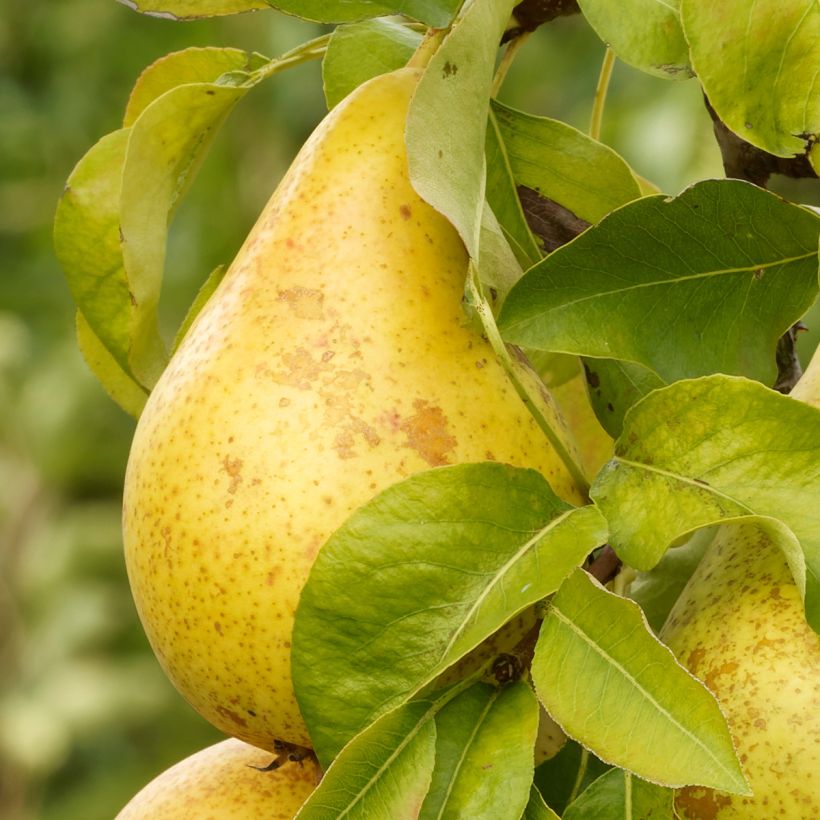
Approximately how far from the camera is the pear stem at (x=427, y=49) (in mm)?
774

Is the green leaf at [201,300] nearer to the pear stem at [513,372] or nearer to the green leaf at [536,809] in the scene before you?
the pear stem at [513,372]

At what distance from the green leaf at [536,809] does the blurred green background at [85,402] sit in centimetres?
362

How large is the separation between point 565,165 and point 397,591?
0.27 meters

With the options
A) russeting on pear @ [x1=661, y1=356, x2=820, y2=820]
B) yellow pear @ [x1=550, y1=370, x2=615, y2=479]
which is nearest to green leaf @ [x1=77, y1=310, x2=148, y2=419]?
yellow pear @ [x1=550, y1=370, x2=615, y2=479]

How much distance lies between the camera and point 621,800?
0.64 m

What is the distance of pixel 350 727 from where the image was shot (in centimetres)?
61

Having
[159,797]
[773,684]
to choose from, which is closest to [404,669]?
[773,684]

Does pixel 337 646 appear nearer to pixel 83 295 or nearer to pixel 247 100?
pixel 83 295

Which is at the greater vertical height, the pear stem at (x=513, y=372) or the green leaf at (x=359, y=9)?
the green leaf at (x=359, y=9)

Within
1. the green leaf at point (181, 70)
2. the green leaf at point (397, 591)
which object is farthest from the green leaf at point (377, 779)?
the green leaf at point (181, 70)

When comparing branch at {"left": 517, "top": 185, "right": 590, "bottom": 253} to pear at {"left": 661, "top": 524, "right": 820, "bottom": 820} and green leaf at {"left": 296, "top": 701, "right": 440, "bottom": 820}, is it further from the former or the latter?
green leaf at {"left": 296, "top": 701, "right": 440, "bottom": 820}

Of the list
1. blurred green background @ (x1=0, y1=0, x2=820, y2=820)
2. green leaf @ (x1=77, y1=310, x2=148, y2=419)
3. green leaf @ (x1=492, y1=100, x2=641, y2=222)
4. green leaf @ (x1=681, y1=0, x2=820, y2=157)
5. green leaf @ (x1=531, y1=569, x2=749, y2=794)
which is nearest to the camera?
green leaf @ (x1=531, y1=569, x2=749, y2=794)

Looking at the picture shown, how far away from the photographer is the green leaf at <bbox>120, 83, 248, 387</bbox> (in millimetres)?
773

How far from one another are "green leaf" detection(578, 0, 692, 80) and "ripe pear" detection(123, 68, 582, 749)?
120 mm
